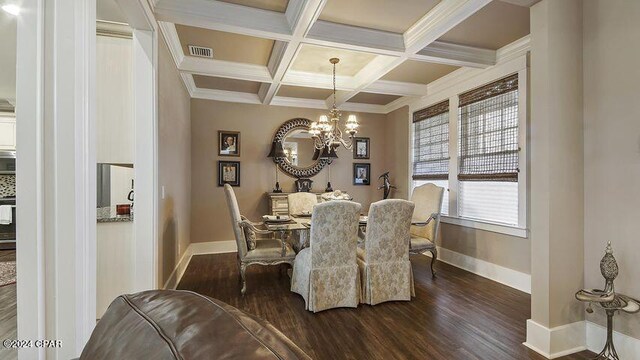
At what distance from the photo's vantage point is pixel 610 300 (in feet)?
5.96

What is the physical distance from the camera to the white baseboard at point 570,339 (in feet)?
6.49

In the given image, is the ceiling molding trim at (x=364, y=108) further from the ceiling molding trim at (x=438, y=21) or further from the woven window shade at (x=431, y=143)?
the ceiling molding trim at (x=438, y=21)

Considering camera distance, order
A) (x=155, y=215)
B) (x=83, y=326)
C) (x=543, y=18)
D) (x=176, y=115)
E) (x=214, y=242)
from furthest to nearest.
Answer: (x=214, y=242)
(x=176, y=115)
(x=155, y=215)
(x=543, y=18)
(x=83, y=326)

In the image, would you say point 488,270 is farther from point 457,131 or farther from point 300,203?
point 300,203

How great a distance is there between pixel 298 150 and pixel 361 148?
1.28 meters

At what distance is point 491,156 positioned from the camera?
3.58 m

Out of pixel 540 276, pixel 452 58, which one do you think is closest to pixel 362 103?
pixel 452 58

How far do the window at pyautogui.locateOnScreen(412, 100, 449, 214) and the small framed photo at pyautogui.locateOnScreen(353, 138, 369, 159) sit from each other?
995 mm

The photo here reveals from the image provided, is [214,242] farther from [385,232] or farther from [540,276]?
[540,276]

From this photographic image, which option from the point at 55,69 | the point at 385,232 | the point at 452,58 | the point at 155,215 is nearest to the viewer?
the point at 55,69

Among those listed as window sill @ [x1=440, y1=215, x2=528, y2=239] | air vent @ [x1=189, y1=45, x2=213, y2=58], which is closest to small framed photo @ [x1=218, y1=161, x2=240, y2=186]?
air vent @ [x1=189, y1=45, x2=213, y2=58]

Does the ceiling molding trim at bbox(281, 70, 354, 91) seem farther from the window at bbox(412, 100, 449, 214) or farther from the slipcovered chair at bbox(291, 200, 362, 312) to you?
the slipcovered chair at bbox(291, 200, 362, 312)

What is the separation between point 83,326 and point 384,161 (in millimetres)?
5245

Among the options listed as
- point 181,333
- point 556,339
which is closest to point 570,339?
point 556,339
